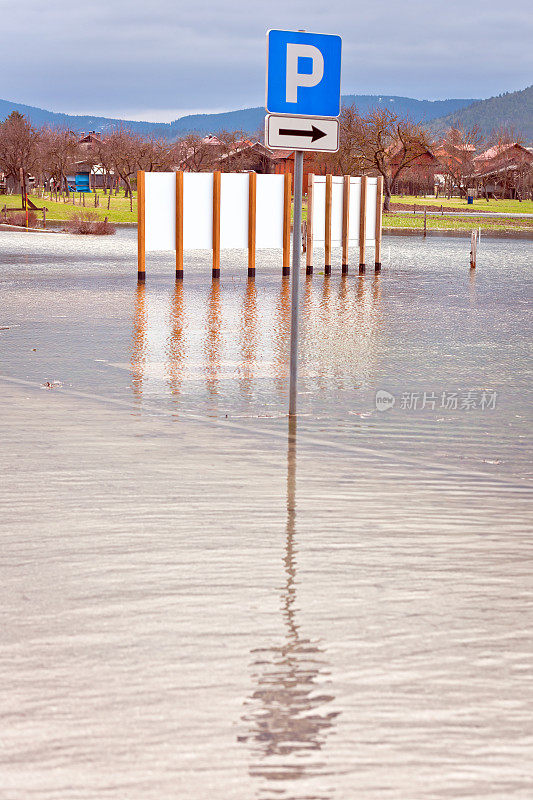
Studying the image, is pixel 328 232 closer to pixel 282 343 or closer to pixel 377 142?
pixel 282 343

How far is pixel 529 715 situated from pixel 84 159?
150047 millimetres

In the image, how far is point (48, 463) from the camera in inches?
290

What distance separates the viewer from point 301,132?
867 centimetres

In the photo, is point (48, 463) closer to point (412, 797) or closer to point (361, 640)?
point (361, 640)

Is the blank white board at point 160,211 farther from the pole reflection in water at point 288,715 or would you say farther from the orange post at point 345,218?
the pole reflection in water at point 288,715

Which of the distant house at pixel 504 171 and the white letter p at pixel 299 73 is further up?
the distant house at pixel 504 171

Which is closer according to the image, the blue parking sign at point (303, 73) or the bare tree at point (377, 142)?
the blue parking sign at point (303, 73)

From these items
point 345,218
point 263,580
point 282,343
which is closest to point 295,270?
point 263,580

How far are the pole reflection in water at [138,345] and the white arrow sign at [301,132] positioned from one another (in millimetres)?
2494

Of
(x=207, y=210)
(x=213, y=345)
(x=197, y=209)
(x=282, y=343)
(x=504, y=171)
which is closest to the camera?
(x=213, y=345)

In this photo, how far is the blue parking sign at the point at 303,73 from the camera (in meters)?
8.47

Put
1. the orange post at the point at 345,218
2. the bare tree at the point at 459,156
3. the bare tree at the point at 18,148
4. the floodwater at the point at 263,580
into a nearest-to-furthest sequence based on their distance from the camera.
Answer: the floodwater at the point at 263,580, the orange post at the point at 345,218, the bare tree at the point at 18,148, the bare tree at the point at 459,156

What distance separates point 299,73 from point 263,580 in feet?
15.5

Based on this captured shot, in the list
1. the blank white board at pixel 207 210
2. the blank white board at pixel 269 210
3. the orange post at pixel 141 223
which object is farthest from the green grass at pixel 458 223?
the orange post at pixel 141 223
